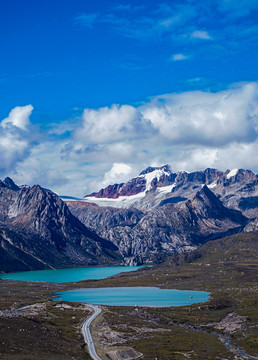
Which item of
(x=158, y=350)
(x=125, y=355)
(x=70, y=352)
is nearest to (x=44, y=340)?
(x=70, y=352)

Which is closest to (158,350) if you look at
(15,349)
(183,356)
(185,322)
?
(183,356)

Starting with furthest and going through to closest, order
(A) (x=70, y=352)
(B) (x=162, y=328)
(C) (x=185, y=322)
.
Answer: (C) (x=185, y=322) → (B) (x=162, y=328) → (A) (x=70, y=352)

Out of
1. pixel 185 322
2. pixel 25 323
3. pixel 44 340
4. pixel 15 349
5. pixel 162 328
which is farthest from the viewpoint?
pixel 185 322

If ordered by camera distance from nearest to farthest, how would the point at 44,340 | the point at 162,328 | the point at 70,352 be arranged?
the point at 70,352 < the point at 44,340 < the point at 162,328

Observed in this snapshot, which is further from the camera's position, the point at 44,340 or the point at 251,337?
the point at 251,337

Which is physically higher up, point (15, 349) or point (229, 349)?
point (15, 349)

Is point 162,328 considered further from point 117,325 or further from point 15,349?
point 15,349

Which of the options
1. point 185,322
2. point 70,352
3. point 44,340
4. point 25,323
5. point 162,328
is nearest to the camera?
point 70,352

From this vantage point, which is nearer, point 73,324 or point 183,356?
point 183,356

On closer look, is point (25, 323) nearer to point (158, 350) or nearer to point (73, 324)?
point (73, 324)
